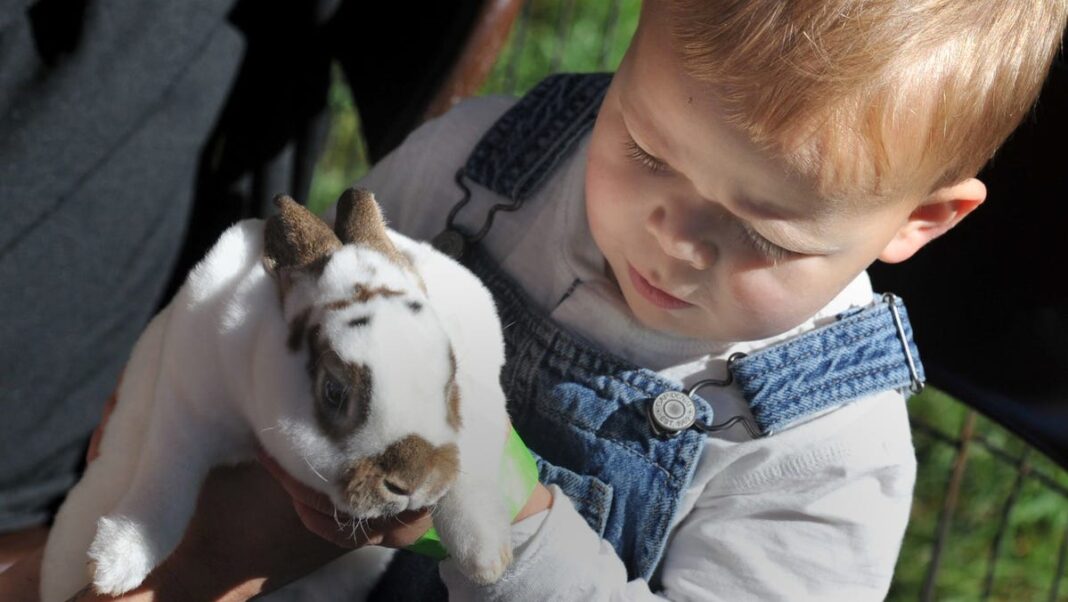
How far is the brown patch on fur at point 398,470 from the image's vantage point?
0.67m

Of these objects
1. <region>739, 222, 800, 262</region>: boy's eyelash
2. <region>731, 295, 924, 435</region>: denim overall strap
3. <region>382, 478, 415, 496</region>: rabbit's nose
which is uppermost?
<region>739, 222, 800, 262</region>: boy's eyelash

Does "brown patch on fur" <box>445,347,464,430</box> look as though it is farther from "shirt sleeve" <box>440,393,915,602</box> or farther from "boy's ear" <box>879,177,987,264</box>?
"boy's ear" <box>879,177,987,264</box>

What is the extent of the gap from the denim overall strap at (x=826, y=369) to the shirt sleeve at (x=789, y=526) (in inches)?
0.7

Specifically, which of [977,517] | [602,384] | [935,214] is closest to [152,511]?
[602,384]

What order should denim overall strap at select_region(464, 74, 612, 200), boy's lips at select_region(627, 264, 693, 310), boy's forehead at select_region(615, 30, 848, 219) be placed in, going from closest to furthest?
boy's forehead at select_region(615, 30, 848, 219) → boy's lips at select_region(627, 264, 693, 310) → denim overall strap at select_region(464, 74, 612, 200)

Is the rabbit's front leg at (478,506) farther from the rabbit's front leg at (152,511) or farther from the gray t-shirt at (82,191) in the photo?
the gray t-shirt at (82,191)

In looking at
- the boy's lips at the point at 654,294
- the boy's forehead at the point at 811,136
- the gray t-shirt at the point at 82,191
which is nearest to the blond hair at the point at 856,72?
the boy's forehead at the point at 811,136

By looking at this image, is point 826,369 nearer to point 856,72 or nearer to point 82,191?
point 856,72

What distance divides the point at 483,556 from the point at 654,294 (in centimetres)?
25

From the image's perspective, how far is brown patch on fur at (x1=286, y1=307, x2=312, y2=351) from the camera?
0.72 meters

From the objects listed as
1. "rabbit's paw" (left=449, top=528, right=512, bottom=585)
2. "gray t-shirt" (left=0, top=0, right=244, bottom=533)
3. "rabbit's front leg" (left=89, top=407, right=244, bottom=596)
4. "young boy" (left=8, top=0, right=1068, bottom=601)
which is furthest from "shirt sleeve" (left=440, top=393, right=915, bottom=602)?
"gray t-shirt" (left=0, top=0, right=244, bottom=533)

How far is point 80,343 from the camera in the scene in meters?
1.19

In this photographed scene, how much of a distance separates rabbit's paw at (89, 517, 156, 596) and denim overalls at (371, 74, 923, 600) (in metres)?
0.27

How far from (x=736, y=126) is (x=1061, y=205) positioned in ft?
1.35
